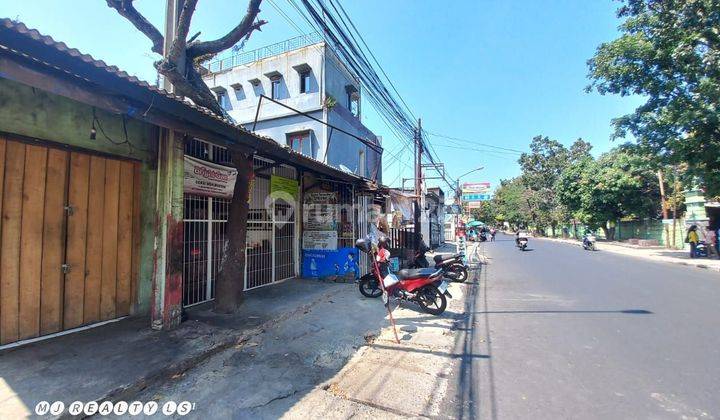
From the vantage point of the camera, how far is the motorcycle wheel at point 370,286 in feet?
25.3

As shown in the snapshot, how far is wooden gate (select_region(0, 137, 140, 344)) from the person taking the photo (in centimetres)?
396

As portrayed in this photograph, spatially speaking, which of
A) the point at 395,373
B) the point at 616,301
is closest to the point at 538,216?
the point at 616,301

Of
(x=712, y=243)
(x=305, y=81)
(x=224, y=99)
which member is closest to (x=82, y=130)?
(x=305, y=81)

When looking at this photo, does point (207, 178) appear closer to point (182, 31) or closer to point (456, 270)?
point (182, 31)

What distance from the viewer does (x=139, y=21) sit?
224 inches

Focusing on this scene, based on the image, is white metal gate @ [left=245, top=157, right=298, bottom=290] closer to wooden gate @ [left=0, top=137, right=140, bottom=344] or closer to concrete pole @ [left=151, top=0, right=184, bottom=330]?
concrete pole @ [left=151, top=0, right=184, bottom=330]

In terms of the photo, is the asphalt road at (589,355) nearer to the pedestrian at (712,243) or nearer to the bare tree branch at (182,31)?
the bare tree branch at (182,31)

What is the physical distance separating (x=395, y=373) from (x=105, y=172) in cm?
496

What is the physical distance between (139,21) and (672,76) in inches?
764

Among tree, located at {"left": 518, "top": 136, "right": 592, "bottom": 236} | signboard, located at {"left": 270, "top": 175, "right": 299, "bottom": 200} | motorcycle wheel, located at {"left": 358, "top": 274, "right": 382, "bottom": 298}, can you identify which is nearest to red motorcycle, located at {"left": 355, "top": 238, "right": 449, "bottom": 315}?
motorcycle wheel, located at {"left": 358, "top": 274, "right": 382, "bottom": 298}

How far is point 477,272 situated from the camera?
12406mm

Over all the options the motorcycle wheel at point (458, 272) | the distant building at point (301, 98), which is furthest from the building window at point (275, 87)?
the motorcycle wheel at point (458, 272)

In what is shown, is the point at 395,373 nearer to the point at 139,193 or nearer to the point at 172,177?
the point at 172,177

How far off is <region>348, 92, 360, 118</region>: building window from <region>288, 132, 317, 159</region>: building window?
3827 millimetres
